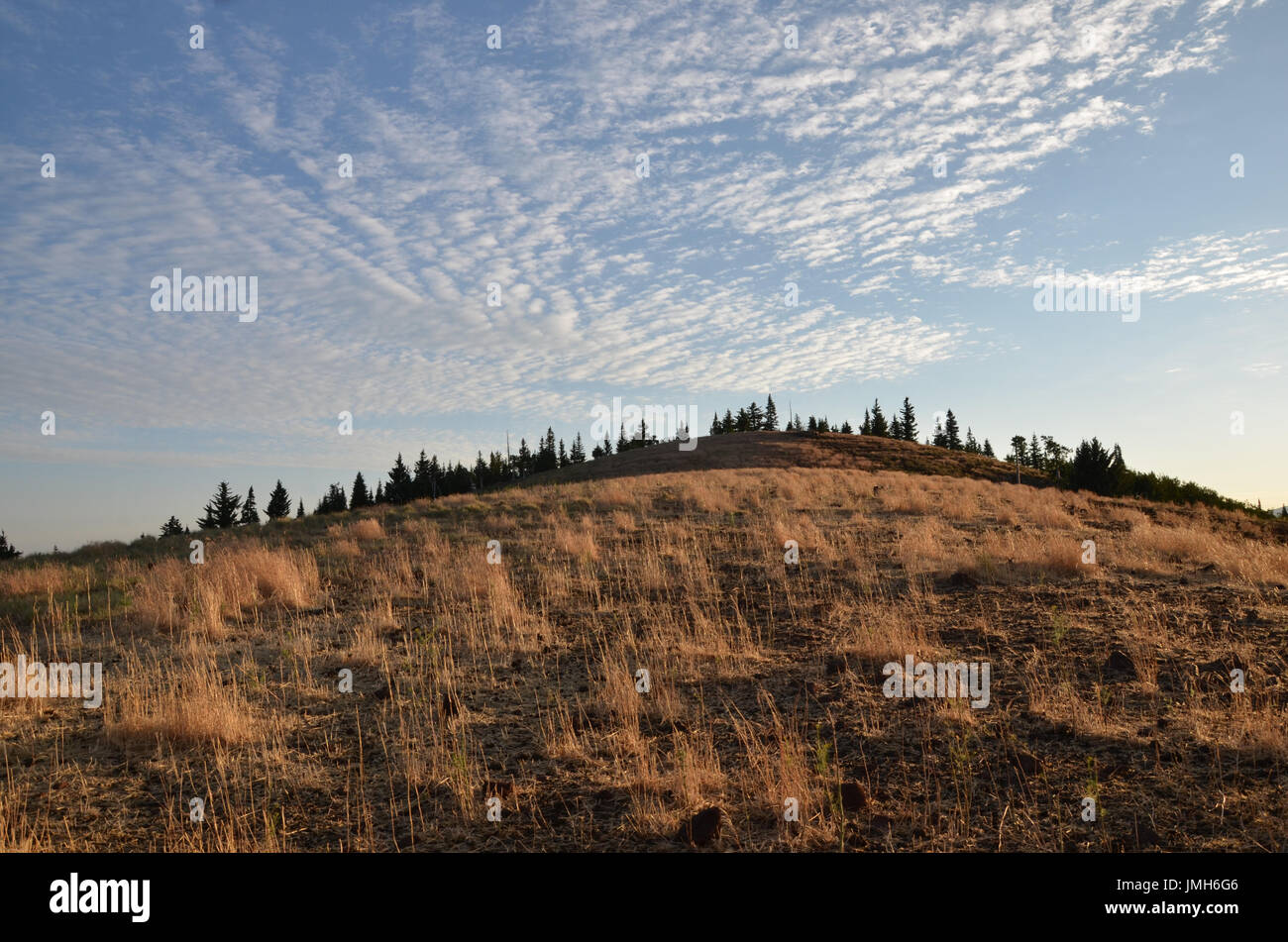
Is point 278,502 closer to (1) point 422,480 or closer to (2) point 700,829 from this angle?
(1) point 422,480

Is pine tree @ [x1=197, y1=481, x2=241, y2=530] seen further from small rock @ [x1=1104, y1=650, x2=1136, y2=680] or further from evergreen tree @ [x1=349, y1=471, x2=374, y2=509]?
small rock @ [x1=1104, y1=650, x2=1136, y2=680]

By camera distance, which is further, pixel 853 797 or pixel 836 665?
pixel 836 665

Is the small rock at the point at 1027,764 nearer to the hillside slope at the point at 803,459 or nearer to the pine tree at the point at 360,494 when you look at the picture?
the hillside slope at the point at 803,459

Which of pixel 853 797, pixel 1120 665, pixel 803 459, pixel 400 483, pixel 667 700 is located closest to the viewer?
pixel 853 797

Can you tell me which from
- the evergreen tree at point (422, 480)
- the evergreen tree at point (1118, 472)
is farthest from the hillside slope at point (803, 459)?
the evergreen tree at point (422, 480)

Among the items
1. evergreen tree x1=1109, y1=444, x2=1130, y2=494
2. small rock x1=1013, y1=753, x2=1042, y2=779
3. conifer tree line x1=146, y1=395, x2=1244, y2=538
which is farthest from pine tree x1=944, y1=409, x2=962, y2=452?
small rock x1=1013, y1=753, x2=1042, y2=779

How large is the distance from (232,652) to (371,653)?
177cm

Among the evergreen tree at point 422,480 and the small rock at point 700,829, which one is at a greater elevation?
the evergreen tree at point 422,480

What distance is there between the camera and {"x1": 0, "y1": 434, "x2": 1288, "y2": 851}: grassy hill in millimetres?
Answer: 4188

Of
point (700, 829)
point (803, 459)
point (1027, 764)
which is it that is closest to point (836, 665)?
point (1027, 764)

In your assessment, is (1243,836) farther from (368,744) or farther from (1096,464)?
(1096,464)

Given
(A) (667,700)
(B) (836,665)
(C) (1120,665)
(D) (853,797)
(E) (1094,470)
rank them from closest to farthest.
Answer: (D) (853,797) → (A) (667,700) → (C) (1120,665) → (B) (836,665) → (E) (1094,470)

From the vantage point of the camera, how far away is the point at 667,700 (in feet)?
19.3

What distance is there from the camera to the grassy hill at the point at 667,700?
4188 mm
